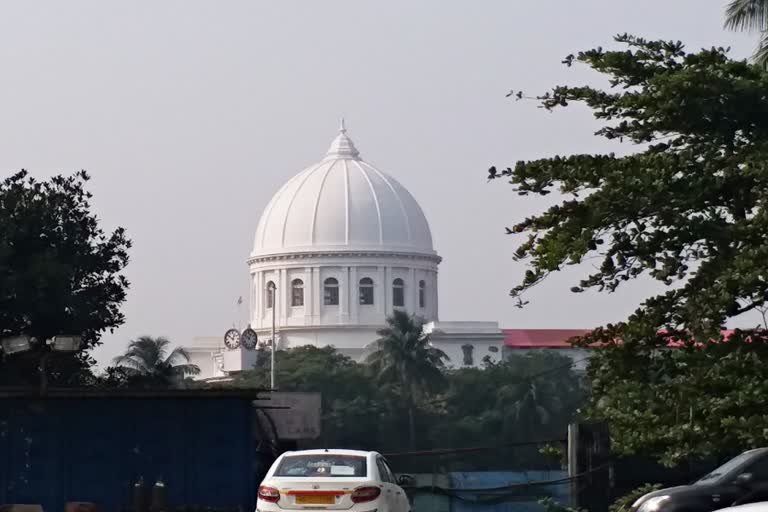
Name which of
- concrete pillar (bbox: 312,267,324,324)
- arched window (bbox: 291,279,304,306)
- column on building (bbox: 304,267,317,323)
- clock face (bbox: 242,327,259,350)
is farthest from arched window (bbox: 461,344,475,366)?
clock face (bbox: 242,327,259,350)

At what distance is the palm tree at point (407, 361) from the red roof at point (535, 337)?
31051mm

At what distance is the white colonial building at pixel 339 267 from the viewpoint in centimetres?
13750

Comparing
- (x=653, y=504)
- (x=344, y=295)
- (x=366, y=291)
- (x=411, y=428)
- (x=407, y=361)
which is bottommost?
(x=653, y=504)

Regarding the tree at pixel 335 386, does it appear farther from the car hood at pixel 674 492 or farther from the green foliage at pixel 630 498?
the car hood at pixel 674 492

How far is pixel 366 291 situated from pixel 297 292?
531cm

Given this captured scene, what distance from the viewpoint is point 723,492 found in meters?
18.5

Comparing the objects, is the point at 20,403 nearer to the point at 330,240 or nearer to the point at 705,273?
the point at 705,273

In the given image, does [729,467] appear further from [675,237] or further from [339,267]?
[339,267]

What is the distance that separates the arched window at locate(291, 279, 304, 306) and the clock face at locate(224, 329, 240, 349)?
1771 centimetres

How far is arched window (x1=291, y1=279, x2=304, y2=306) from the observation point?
5472 inches

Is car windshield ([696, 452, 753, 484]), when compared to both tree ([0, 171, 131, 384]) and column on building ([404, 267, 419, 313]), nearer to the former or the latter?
tree ([0, 171, 131, 384])

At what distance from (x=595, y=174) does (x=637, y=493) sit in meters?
3.44

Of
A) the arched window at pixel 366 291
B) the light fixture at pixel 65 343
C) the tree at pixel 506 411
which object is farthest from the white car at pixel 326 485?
the arched window at pixel 366 291

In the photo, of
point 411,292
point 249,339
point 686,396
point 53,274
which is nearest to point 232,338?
point 249,339
